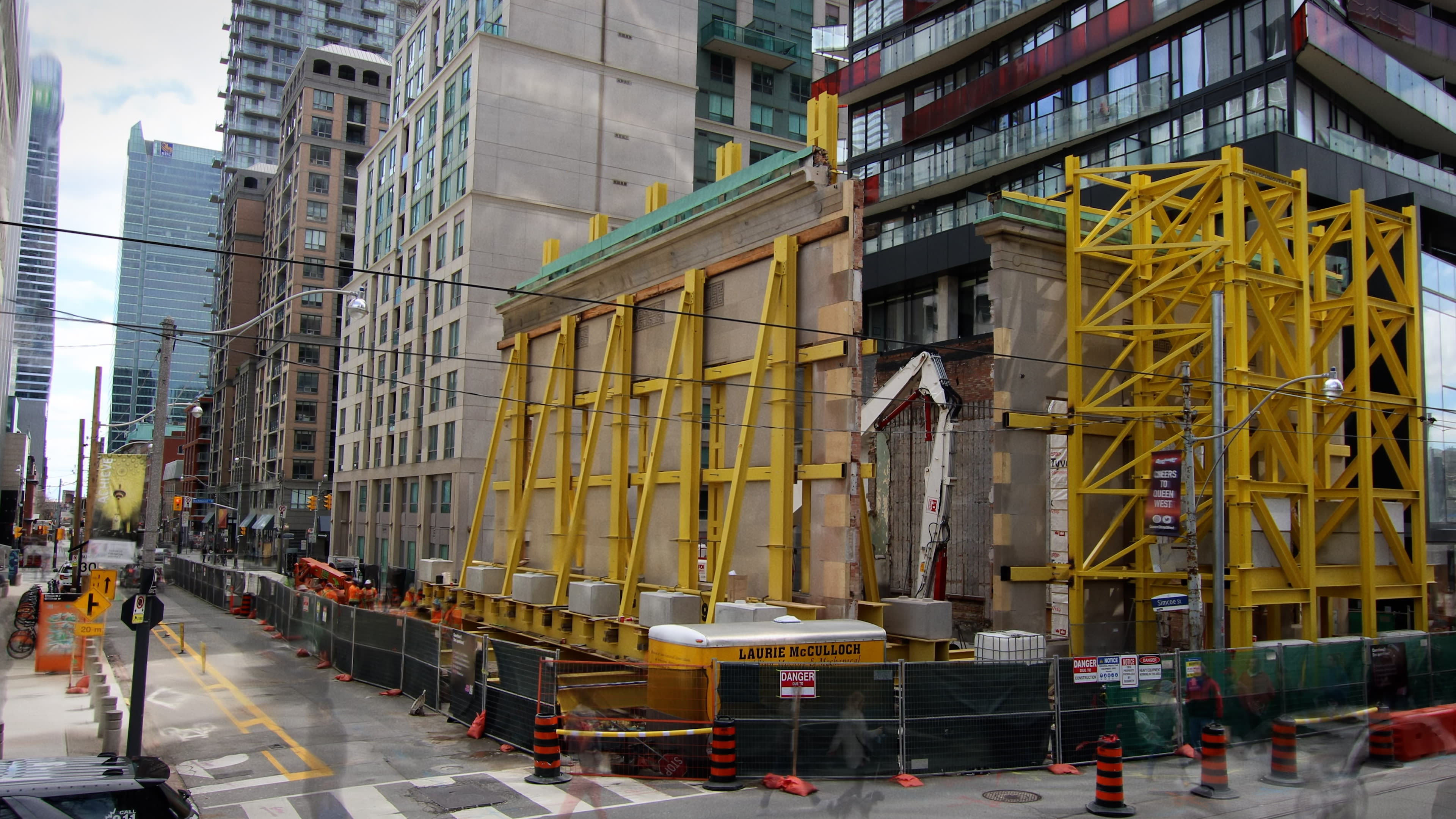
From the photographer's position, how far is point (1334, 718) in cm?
1731

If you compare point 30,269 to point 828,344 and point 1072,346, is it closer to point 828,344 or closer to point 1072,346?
point 828,344

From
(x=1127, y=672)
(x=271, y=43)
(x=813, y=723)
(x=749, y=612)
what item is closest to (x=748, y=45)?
(x=749, y=612)

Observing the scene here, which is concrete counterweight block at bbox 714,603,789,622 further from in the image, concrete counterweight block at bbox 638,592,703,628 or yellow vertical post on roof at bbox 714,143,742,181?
yellow vertical post on roof at bbox 714,143,742,181

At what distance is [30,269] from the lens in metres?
33.7

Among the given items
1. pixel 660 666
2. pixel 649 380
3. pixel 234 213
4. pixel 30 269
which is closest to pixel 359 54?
pixel 234 213

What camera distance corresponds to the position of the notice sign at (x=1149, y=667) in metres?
15.1

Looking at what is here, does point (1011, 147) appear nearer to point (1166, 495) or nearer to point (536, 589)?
point (1166, 495)

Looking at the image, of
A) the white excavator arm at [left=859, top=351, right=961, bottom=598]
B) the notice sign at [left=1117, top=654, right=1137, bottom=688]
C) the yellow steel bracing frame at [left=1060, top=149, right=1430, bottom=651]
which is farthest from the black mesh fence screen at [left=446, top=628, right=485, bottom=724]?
the yellow steel bracing frame at [left=1060, top=149, right=1430, bottom=651]

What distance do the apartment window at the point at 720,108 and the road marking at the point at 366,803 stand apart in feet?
177

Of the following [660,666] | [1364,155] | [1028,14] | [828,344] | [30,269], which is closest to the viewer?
[660,666]

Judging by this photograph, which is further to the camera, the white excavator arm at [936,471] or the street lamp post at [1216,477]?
the white excavator arm at [936,471]

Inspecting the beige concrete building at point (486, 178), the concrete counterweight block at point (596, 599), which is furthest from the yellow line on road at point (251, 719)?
the beige concrete building at point (486, 178)

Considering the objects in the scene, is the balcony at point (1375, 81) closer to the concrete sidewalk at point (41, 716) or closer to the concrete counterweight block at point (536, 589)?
the concrete counterweight block at point (536, 589)

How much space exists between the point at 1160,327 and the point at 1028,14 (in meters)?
19.7
